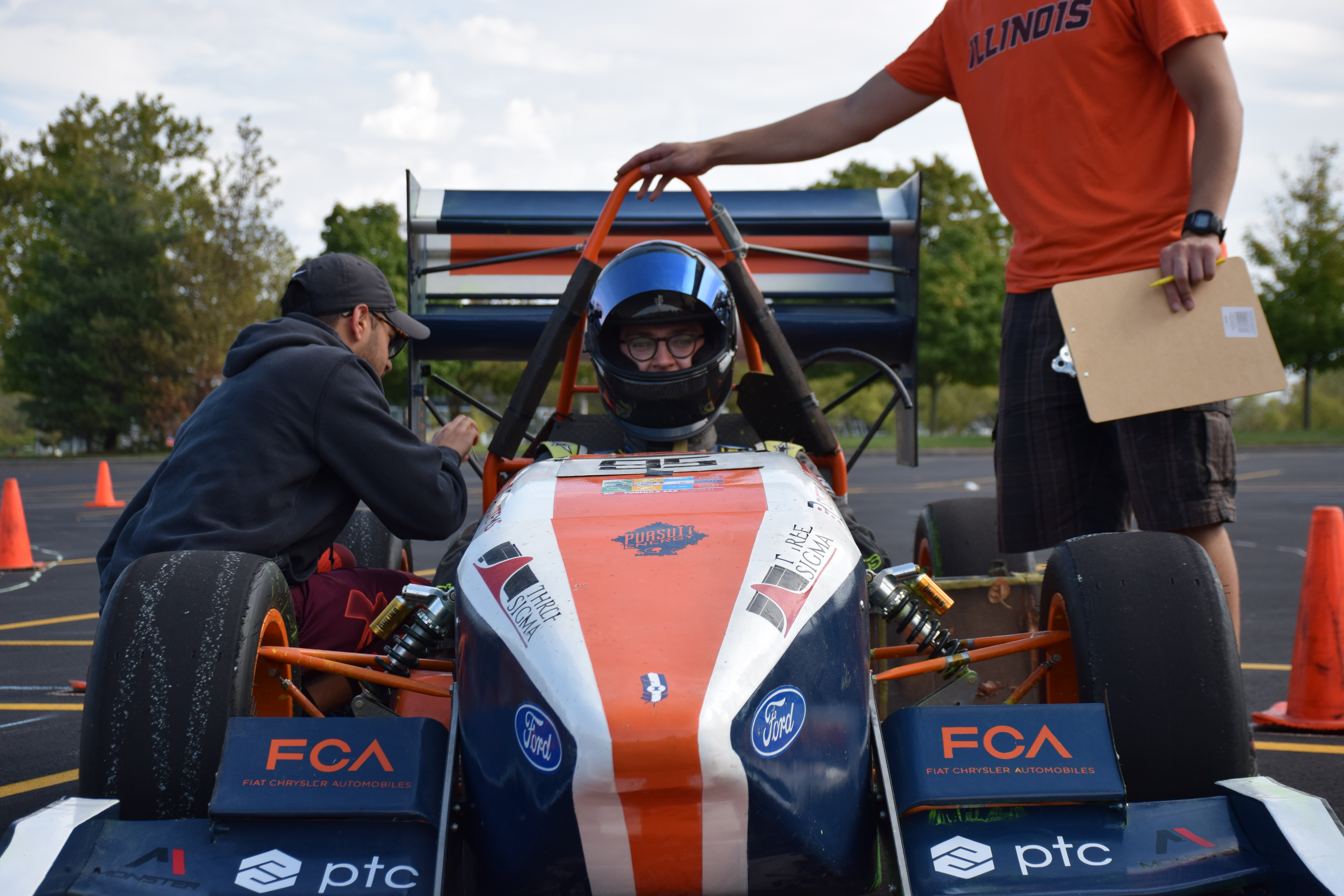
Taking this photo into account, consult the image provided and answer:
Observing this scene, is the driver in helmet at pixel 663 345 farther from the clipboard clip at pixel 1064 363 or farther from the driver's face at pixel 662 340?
the clipboard clip at pixel 1064 363

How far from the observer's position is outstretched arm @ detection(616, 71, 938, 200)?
3668mm

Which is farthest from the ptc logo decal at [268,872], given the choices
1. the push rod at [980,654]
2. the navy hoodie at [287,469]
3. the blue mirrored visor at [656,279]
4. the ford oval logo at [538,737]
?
the blue mirrored visor at [656,279]

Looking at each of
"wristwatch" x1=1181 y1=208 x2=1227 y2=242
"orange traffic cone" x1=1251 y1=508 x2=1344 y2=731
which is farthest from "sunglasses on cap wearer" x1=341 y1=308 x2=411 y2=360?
"orange traffic cone" x1=1251 y1=508 x2=1344 y2=731

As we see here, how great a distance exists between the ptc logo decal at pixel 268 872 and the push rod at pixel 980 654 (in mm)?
1210

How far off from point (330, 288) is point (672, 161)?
3.89 ft

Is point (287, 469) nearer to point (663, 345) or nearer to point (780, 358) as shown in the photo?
point (663, 345)

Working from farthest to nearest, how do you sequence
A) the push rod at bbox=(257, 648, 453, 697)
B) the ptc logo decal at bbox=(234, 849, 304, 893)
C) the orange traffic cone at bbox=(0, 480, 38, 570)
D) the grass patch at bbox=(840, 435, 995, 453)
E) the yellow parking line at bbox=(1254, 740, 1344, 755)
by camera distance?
the grass patch at bbox=(840, 435, 995, 453) < the orange traffic cone at bbox=(0, 480, 38, 570) < the yellow parking line at bbox=(1254, 740, 1344, 755) < the push rod at bbox=(257, 648, 453, 697) < the ptc logo decal at bbox=(234, 849, 304, 893)

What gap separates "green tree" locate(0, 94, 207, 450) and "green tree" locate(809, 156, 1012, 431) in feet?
72.6

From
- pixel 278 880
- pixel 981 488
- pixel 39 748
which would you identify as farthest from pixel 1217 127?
pixel 981 488

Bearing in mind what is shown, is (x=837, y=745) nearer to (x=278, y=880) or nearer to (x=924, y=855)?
(x=924, y=855)

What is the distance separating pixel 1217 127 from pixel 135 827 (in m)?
2.84

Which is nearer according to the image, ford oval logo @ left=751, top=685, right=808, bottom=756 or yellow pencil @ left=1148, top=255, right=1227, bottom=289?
ford oval logo @ left=751, top=685, right=808, bottom=756

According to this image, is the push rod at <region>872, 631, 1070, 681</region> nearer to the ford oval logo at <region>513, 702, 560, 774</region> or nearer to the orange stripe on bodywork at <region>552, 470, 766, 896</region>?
the orange stripe on bodywork at <region>552, 470, 766, 896</region>

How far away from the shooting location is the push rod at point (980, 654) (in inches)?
94.1
